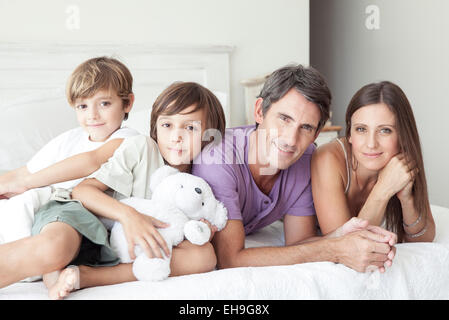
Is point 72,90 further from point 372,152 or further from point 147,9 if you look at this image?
point 147,9

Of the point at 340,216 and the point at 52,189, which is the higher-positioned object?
the point at 52,189

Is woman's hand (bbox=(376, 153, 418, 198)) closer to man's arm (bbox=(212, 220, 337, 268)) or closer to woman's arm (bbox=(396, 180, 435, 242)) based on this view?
woman's arm (bbox=(396, 180, 435, 242))

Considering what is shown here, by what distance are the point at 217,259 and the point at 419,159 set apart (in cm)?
71

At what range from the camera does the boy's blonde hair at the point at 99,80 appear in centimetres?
157

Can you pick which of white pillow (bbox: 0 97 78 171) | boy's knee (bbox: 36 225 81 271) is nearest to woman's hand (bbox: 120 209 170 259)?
boy's knee (bbox: 36 225 81 271)

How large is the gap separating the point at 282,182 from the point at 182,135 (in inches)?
14.8

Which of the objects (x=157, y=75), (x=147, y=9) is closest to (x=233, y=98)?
(x=157, y=75)

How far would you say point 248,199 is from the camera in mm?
1521

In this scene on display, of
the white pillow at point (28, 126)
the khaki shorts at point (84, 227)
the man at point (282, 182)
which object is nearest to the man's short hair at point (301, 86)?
the man at point (282, 182)

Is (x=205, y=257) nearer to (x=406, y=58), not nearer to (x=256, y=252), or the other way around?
(x=256, y=252)

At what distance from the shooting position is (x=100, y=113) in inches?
62.1

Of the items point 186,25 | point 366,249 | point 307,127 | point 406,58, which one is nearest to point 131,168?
point 307,127

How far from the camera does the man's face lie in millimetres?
1403

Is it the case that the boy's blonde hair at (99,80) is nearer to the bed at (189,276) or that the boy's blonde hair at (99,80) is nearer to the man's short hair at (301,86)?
the man's short hair at (301,86)
